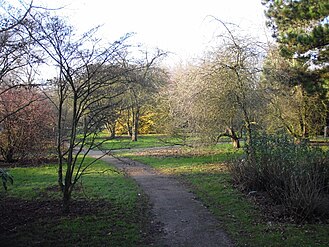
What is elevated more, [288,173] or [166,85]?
[166,85]

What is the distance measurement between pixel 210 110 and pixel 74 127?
27.0ft

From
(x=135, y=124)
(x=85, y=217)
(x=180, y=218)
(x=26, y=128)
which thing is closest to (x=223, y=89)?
(x=180, y=218)

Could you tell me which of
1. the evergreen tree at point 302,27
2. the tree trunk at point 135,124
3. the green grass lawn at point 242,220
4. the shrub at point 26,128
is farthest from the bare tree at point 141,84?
the evergreen tree at point 302,27

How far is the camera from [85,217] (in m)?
6.23

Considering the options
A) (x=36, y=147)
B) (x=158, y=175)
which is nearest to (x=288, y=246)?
(x=158, y=175)

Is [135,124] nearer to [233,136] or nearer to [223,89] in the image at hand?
[233,136]

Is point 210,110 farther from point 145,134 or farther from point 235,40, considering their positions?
point 145,134

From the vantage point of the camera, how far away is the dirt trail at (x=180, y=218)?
200 inches

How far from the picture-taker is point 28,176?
37.6ft

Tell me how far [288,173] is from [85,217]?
4141 mm

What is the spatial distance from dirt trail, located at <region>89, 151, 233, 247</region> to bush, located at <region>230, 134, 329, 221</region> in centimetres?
151

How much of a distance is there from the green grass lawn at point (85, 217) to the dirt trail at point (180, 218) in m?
0.34

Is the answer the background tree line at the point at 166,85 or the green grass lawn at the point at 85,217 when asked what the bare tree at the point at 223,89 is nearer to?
the background tree line at the point at 166,85

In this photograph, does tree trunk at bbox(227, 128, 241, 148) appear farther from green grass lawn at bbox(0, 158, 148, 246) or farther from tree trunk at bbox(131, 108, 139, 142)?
tree trunk at bbox(131, 108, 139, 142)
